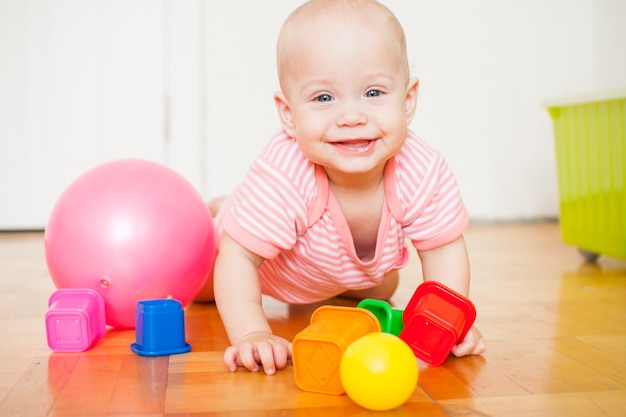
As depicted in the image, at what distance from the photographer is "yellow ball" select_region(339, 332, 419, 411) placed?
0.71 metres

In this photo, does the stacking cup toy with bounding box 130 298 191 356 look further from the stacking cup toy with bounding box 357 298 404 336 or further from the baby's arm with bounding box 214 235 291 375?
the stacking cup toy with bounding box 357 298 404 336

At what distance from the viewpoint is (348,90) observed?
924mm

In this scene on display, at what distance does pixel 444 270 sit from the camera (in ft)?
3.49

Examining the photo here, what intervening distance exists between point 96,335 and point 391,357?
0.49m

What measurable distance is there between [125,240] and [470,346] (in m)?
0.51

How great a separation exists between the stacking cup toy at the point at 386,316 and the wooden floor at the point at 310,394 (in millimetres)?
98

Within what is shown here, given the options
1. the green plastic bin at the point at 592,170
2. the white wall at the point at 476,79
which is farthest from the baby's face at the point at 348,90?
the white wall at the point at 476,79

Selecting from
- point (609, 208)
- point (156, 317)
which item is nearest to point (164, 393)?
point (156, 317)

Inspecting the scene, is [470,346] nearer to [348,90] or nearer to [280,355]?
[280,355]

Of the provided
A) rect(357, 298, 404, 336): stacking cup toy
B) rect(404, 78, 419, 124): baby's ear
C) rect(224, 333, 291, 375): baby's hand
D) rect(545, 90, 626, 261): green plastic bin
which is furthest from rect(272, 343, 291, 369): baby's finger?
rect(545, 90, 626, 261): green plastic bin

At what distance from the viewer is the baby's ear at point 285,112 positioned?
1002 millimetres

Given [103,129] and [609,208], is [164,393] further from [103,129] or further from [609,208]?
[103,129]

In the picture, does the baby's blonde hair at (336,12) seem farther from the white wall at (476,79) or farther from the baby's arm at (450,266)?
the white wall at (476,79)

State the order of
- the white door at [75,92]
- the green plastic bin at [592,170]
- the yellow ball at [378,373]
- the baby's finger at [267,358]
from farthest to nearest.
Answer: the white door at [75,92] → the green plastic bin at [592,170] → the baby's finger at [267,358] → the yellow ball at [378,373]
